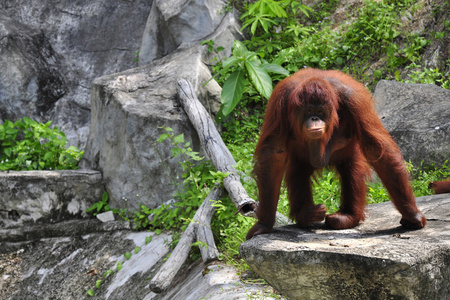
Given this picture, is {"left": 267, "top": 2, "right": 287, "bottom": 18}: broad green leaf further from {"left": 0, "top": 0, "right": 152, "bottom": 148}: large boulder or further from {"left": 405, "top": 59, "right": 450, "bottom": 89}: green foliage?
{"left": 0, "top": 0, "right": 152, "bottom": 148}: large boulder

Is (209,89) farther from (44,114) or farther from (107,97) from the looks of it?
(44,114)

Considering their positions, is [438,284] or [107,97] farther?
[107,97]

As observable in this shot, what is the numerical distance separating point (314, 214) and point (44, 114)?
4927mm

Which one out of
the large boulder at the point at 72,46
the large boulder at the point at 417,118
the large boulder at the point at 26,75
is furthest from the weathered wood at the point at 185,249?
the large boulder at the point at 26,75

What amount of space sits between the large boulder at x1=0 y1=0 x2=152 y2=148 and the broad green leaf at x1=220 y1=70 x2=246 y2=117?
7.95 feet

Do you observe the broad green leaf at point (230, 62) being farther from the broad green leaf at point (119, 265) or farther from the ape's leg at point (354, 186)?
the ape's leg at point (354, 186)

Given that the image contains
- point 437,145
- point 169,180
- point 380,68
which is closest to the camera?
point 437,145

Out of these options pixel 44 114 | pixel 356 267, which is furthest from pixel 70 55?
pixel 356 267

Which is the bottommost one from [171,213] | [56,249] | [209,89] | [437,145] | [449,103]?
[56,249]

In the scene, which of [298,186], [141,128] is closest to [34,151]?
[141,128]

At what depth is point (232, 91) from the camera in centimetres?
521

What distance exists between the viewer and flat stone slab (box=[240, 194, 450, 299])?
6.45ft

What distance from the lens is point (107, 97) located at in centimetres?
537

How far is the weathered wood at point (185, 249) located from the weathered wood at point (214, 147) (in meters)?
0.21
